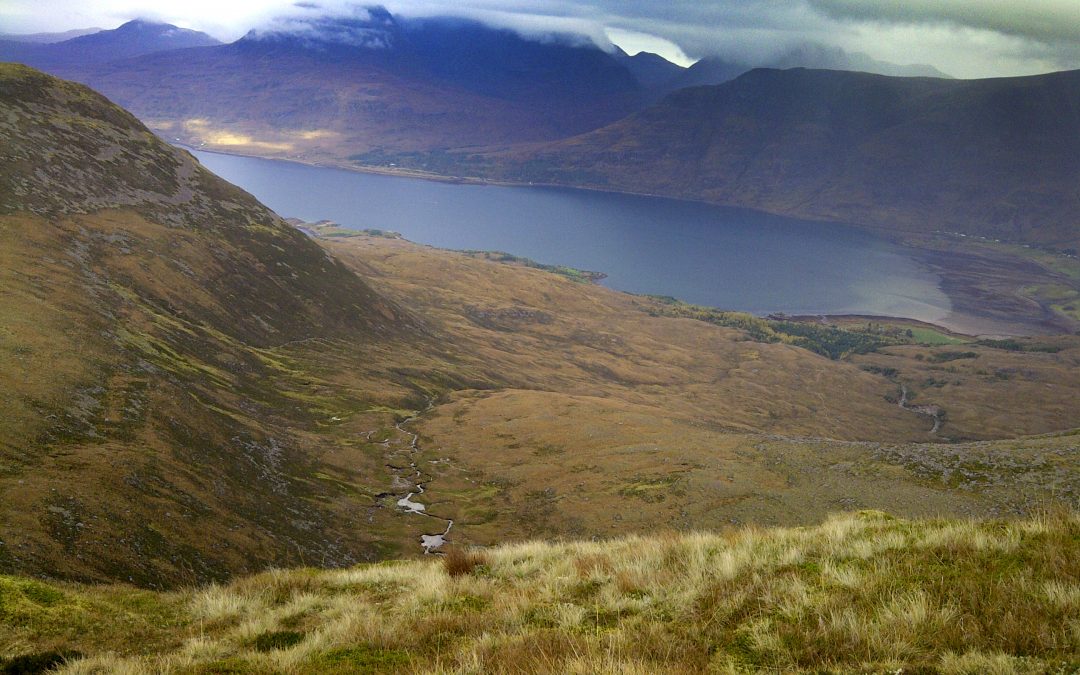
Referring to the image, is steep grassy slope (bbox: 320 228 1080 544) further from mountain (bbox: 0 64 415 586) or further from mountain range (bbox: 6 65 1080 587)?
mountain (bbox: 0 64 415 586)

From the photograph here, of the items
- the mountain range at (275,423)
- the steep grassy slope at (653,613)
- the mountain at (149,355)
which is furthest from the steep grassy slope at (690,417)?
the steep grassy slope at (653,613)

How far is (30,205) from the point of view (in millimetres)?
58594

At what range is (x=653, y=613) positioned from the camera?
28.3ft

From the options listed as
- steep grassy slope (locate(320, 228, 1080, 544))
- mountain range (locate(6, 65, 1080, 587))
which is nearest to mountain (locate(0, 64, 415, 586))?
mountain range (locate(6, 65, 1080, 587))

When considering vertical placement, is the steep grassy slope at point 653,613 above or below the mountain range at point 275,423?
above

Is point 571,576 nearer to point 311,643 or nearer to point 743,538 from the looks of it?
point 743,538

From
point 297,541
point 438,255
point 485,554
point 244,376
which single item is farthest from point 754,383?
point 485,554

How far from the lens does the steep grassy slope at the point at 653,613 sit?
6.57 metres

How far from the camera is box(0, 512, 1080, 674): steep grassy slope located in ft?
21.5

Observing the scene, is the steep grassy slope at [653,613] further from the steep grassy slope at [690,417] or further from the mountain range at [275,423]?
the steep grassy slope at [690,417]

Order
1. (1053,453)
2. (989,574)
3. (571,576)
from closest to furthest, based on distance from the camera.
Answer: (989,574)
(571,576)
(1053,453)

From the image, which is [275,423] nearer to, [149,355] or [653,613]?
[149,355]

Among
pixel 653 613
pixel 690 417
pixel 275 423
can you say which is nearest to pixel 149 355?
pixel 275 423

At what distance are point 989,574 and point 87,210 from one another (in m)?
79.9
